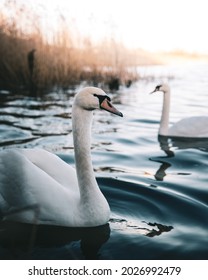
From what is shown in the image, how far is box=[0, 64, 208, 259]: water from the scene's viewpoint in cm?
344

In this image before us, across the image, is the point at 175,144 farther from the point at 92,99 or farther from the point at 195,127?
the point at 92,99

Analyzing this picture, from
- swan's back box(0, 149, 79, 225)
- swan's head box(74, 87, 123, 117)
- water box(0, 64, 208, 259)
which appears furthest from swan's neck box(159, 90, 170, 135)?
swan's head box(74, 87, 123, 117)

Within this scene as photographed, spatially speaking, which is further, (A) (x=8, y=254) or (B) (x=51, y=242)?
(B) (x=51, y=242)

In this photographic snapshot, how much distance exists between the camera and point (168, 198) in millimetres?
4594

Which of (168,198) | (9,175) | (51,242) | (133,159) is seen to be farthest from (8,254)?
(133,159)

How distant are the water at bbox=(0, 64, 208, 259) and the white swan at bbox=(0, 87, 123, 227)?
0.37 ft

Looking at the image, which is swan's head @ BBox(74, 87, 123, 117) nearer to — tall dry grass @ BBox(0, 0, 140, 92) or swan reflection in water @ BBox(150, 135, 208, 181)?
swan reflection in water @ BBox(150, 135, 208, 181)

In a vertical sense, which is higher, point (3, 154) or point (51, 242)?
point (3, 154)

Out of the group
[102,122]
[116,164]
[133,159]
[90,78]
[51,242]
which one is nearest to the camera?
[51,242]

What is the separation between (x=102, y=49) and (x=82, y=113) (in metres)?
14.3

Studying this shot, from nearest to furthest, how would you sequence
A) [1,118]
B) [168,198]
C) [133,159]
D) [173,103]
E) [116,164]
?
[168,198] → [116,164] → [133,159] → [1,118] → [173,103]

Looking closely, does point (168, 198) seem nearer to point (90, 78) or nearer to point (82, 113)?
point (82, 113)

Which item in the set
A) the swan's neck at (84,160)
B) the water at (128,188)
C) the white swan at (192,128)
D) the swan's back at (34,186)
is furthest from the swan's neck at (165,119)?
the swan's neck at (84,160)

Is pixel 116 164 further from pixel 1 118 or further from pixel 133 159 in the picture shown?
pixel 1 118
